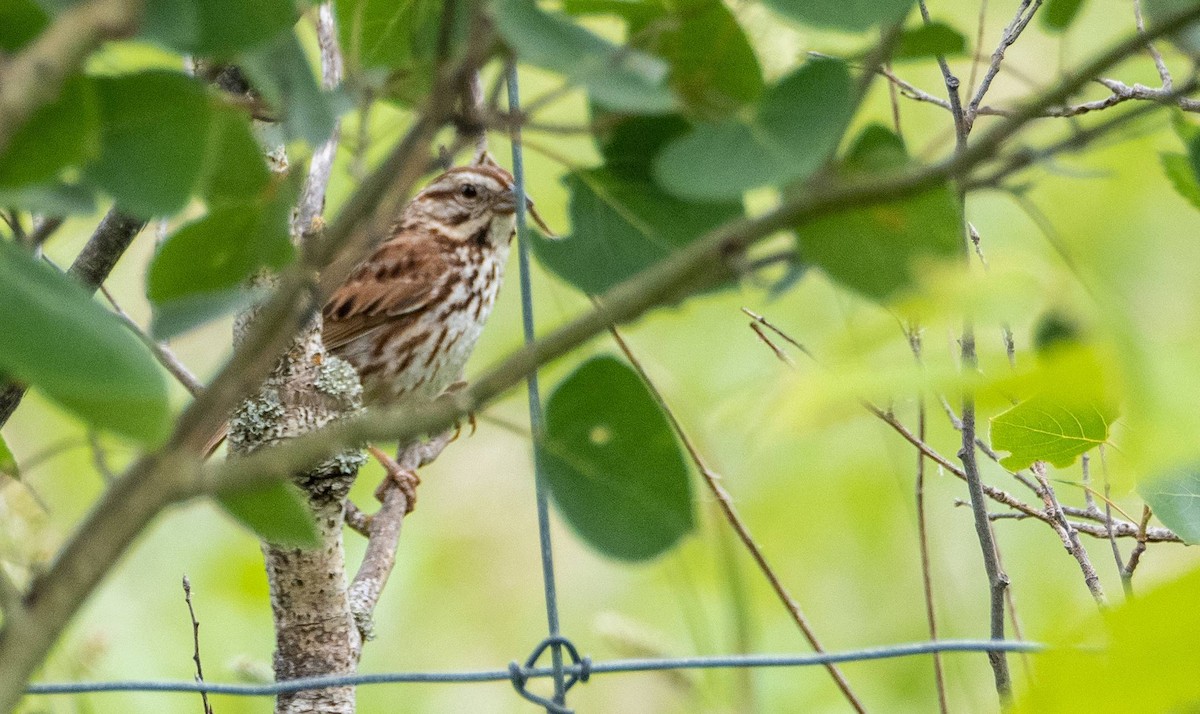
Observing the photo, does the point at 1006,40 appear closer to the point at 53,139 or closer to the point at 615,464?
the point at 615,464

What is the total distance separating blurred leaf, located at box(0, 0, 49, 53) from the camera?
67 cm

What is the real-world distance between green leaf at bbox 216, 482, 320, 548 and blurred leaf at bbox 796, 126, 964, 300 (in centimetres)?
31

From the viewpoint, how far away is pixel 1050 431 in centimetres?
137

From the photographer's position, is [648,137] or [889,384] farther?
[648,137]

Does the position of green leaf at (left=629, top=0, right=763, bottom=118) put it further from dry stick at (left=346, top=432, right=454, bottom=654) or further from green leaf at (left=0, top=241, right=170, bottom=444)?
dry stick at (left=346, top=432, right=454, bottom=654)

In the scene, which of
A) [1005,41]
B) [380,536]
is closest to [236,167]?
[1005,41]

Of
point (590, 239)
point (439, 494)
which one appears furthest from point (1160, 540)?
point (439, 494)

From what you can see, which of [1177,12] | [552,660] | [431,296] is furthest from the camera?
[431,296]

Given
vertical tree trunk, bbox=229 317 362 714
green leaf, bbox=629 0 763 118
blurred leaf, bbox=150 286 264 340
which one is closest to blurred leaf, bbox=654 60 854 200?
green leaf, bbox=629 0 763 118

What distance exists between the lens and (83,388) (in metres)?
0.55

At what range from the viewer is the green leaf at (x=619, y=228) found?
0.75m

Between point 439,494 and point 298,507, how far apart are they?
15.3 feet

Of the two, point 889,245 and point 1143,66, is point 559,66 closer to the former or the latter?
point 889,245

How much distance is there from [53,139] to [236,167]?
108mm
